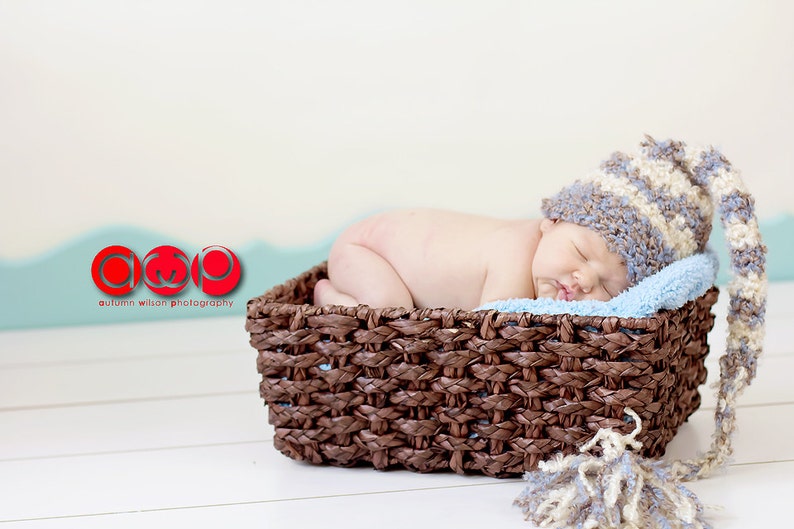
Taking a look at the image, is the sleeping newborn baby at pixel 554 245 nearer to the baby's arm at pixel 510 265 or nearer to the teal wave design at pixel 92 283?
the baby's arm at pixel 510 265

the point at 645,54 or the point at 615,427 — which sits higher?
the point at 645,54

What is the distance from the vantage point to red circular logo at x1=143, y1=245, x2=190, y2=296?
263cm

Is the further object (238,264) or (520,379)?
(238,264)

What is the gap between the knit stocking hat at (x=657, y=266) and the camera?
1128 mm

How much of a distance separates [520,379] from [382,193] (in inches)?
57.6

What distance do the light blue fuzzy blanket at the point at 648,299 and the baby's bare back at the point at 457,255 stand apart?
0.56ft

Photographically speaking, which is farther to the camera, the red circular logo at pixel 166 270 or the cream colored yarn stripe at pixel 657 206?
the red circular logo at pixel 166 270

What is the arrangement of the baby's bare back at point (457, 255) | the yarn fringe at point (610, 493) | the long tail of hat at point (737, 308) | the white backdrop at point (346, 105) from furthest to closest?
the white backdrop at point (346, 105) < the baby's bare back at point (457, 255) < the long tail of hat at point (737, 308) < the yarn fringe at point (610, 493)

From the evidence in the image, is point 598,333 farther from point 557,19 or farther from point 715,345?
point 557,19

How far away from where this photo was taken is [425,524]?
115 centimetres

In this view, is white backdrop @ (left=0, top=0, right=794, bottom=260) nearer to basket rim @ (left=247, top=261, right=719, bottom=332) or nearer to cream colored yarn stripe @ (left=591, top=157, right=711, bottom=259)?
cream colored yarn stripe @ (left=591, top=157, right=711, bottom=259)

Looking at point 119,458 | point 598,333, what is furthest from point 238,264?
point 598,333

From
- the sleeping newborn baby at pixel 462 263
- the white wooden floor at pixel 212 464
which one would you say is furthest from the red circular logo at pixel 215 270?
the sleeping newborn baby at pixel 462 263

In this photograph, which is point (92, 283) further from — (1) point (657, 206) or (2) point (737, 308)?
(2) point (737, 308)
